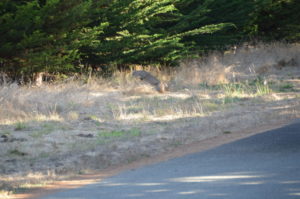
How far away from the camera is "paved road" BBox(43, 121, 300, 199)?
18.6 ft

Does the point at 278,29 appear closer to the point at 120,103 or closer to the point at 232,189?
the point at 120,103

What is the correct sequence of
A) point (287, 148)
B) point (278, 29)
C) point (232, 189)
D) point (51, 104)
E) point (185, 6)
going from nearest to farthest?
point (232, 189) → point (287, 148) → point (51, 104) → point (185, 6) → point (278, 29)

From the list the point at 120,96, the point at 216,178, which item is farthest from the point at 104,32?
the point at 216,178

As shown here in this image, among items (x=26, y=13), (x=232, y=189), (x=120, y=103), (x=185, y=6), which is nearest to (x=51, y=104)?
(x=120, y=103)

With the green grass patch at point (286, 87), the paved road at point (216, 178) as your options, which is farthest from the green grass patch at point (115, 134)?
the green grass patch at point (286, 87)

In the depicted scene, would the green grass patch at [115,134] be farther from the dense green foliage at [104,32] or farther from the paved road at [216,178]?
the dense green foliage at [104,32]

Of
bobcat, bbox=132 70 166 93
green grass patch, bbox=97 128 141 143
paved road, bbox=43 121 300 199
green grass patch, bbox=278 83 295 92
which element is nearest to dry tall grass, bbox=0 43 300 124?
bobcat, bbox=132 70 166 93

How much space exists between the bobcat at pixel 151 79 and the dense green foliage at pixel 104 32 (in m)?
1.53

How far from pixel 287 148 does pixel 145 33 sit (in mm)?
11312

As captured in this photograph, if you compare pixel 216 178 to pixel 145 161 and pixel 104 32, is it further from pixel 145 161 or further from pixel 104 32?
pixel 104 32

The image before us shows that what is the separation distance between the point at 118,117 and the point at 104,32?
7121 millimetres

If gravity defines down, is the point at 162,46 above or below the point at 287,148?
above

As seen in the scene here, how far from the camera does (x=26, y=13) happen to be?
14.6m

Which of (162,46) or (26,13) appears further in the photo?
(162,46)
